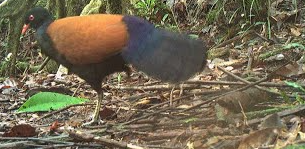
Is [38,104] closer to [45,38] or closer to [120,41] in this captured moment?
[45,38]

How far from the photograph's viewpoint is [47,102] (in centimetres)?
444

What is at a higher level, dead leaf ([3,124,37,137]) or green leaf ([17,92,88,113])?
dead leaf ([3,124,37,137])

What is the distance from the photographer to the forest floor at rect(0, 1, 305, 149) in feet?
8.25

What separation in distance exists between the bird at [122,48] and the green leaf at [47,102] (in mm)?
752

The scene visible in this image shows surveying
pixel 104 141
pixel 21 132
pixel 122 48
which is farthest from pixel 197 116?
pixel 21 132

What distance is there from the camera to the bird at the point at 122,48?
319 cm

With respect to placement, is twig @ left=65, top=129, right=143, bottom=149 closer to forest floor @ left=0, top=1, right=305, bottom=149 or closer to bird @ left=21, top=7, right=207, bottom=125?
forest floor @ left=0, top=1, right=305, bottom=149

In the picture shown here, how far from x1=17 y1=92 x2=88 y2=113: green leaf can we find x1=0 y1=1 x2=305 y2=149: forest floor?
0.23 feet

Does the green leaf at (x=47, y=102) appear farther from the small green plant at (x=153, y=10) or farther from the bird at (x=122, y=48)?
the small green plant at (x=153, y=10)

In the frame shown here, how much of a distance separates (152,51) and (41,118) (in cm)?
128

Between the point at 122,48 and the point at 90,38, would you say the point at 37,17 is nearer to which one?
the point at 90,38

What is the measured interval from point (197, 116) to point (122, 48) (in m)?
0.65

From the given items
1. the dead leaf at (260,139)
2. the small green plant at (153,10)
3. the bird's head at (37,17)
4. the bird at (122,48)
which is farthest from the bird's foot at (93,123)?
the small green plant at (153,10)

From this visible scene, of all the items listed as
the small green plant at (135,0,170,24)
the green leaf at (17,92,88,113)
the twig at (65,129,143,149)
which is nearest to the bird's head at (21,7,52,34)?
the green leaf at (17,92,88,113)
